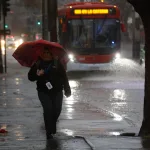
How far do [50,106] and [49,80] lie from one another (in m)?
0.49

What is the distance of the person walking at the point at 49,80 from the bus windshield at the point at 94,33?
17.8 metres

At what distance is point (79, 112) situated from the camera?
15508 mm

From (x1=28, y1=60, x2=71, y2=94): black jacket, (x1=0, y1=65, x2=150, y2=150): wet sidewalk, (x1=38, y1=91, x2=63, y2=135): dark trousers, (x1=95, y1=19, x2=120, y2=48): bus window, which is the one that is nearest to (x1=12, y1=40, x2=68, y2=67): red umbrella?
(x1=28, y1=60, x2=71, y2=94): black jacket

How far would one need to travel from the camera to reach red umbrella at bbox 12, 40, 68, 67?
11.3 metres

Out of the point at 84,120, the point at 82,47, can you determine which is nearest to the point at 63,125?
the point at 84,120

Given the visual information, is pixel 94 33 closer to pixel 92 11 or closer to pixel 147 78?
pixel 92 11

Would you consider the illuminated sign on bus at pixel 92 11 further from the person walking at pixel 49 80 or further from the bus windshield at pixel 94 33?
the person walking at pixel 49 80

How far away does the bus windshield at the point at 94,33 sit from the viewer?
2889 cm

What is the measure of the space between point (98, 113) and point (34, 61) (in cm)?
404

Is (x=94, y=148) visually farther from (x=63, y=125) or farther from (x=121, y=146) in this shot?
(x=63, y=125)

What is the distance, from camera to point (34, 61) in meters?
11.7

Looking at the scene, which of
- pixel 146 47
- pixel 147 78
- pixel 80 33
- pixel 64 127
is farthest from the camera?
pixel 80 33

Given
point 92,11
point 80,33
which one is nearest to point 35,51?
point 80,33

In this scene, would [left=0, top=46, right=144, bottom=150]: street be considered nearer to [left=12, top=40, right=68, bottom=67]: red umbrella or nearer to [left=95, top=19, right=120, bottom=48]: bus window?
[left=12, top=40, right=68, bottom=67]: red umbrella
